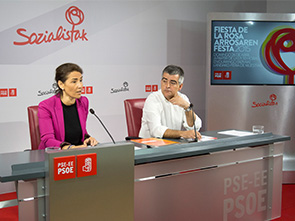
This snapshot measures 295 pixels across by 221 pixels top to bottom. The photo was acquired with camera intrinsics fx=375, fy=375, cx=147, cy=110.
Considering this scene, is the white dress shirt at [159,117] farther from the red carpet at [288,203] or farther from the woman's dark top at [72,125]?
the red carpet at [288,203]

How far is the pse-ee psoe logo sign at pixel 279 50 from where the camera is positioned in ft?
14.8

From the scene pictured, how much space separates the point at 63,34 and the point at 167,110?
1.59 metres

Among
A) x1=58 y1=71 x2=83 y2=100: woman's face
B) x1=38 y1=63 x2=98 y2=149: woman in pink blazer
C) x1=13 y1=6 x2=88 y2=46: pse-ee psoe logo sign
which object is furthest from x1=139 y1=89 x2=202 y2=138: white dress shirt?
x1=13 y1=6 x2=88 y2=46: pse-ee psoe logo sign

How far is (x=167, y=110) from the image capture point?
3.39 metres

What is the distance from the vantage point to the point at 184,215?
247cm

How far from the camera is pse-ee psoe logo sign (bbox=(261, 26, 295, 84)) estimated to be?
4.51 metres

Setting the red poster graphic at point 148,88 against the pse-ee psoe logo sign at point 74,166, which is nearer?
the pse-ee psoe logo sign at point 74,166

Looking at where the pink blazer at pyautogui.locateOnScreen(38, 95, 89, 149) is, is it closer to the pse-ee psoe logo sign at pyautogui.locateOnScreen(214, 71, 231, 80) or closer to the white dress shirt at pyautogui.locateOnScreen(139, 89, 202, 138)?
the white dress shirt at pyautogui.locateOnScreen(139, 89, 202, 138)

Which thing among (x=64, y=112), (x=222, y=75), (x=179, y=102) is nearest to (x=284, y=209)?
(x=179, y=102)

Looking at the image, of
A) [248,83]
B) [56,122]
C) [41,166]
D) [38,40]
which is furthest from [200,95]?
[41,166]

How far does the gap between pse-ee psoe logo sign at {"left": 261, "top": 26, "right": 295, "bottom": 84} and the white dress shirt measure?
5.53 ft

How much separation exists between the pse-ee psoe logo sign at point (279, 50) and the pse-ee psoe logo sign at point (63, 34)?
2.16 metres

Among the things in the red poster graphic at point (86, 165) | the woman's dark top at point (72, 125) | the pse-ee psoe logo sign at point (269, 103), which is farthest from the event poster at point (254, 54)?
the red poster graphic at point (86, 165)

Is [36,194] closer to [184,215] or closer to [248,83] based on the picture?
[184,215]
